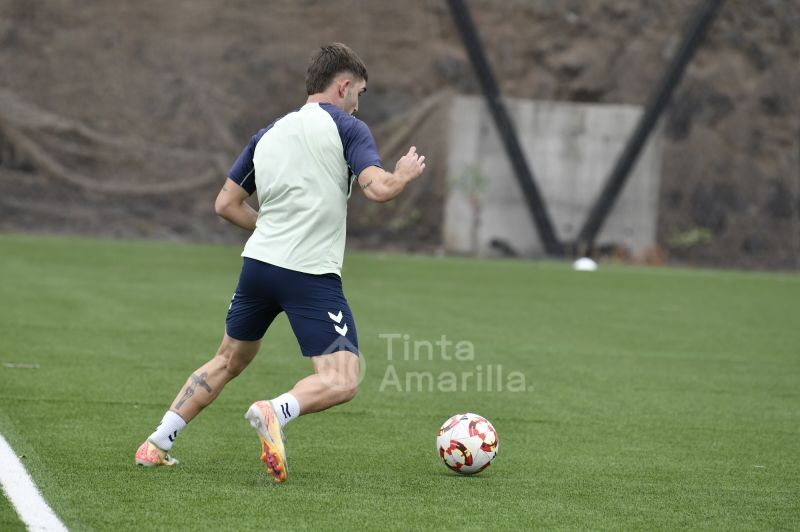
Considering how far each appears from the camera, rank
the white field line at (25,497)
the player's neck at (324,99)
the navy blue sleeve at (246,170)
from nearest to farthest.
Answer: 1. the white field line at (25,497)
2. the player's neck at (324,99)
3. the navy blue sleeve at (246,170)

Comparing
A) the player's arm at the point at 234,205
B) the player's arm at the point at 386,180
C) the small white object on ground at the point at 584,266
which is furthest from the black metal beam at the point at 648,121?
the player's arm at the point at 386,180

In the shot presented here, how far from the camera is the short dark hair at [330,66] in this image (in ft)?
19.2

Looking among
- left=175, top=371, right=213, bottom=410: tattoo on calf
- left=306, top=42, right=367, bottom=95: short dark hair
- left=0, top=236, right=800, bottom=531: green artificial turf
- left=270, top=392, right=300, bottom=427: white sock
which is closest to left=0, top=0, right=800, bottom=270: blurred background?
left=0, top=236, right=800, bottom=531: green artificial turf

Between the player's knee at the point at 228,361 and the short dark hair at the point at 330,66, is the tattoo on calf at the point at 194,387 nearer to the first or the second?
the player's knee at the point at 228,361

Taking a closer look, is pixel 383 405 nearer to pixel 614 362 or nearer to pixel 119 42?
pixel 614 362

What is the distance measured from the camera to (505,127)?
2997cm

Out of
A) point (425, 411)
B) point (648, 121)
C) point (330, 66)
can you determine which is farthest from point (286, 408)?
point (648, 121)

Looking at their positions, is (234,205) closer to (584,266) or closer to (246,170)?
(246,170)

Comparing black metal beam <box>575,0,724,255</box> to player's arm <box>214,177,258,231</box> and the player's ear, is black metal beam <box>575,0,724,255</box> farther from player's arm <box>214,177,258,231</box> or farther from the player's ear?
the player's ear

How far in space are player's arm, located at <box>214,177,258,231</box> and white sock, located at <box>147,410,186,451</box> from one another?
1.02m

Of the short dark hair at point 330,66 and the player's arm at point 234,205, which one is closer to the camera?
the short dark hair at point 330,66

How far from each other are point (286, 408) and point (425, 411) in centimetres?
291

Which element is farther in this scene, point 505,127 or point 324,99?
point 505,127

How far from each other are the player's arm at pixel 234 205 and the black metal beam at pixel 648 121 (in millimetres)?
24415
